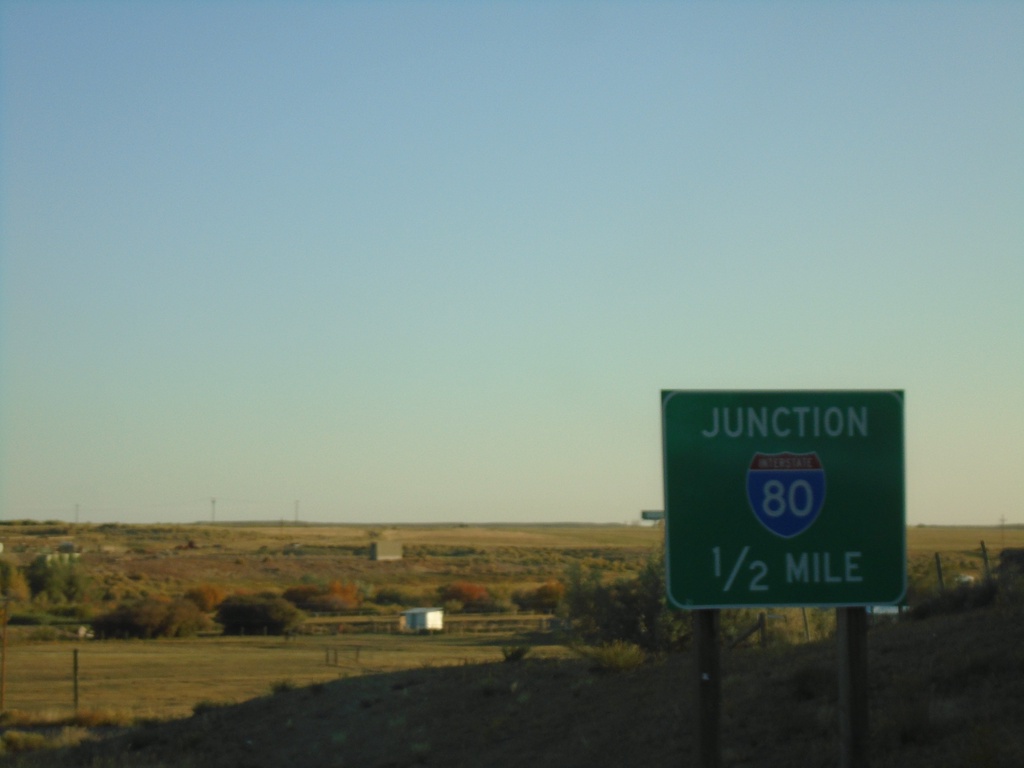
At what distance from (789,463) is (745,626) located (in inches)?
786

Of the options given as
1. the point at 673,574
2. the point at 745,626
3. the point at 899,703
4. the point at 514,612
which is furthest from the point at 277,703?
the point at 514,612

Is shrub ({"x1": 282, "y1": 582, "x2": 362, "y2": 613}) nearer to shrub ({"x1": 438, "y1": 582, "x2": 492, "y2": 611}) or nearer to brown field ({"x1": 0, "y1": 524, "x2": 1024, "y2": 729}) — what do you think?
shrub ({"x1": 438, "y1": 582, "x2": 492, "y2": 611})

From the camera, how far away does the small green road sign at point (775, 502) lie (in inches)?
280

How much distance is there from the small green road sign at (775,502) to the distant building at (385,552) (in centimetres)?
15583

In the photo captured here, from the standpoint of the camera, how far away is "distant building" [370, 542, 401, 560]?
162 meters

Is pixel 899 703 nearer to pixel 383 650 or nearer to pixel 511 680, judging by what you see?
pixel 511 680

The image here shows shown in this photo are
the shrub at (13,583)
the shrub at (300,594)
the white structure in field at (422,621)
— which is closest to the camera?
the white structure in field at (422,621)

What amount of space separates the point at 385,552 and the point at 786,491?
6406 inches

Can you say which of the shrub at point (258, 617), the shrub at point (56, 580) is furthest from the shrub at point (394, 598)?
the shrub at point (56, 580)

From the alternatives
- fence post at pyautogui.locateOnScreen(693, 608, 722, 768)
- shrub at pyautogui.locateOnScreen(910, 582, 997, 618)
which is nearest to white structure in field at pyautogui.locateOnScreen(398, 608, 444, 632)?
shrub at pyautogui.locateOnScreen(910, 582, 997, 618)

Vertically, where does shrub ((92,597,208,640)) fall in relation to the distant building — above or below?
above

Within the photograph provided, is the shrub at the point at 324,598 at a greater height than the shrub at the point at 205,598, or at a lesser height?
lesser

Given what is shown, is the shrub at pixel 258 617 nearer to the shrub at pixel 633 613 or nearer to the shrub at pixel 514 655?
the shrub at pixel 633 613

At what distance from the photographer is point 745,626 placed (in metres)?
26.2
